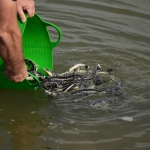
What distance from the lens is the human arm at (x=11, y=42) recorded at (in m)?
4.20

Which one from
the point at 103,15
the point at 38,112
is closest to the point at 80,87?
the point at 38,112

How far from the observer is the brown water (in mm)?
4609

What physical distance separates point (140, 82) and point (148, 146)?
138 centimetres

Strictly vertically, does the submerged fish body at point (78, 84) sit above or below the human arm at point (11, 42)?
below

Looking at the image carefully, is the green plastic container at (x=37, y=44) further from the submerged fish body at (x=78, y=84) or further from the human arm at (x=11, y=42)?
the human arm at (x=11, y=42)

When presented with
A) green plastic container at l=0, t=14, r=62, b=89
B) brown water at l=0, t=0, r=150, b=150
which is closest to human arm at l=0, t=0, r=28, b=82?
brown water at l=0, t=0, r=150, b=150

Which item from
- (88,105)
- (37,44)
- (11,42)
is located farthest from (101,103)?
(11,42)

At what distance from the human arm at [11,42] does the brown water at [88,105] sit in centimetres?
66

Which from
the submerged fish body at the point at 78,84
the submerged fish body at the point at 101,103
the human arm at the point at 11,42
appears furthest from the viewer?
the submerged fish body at the point at 78,84

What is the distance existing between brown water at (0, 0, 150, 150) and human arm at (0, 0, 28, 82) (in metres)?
0.66

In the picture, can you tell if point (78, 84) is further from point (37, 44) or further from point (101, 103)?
point (37, 44)

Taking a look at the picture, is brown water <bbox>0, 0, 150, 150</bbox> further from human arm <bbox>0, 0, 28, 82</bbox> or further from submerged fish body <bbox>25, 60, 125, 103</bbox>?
human arm <bbox>0, 0, 28, 82</bbox>

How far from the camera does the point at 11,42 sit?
4.37 meters

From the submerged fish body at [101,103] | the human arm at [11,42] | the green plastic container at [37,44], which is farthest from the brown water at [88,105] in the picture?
the human arm at [11,42]
